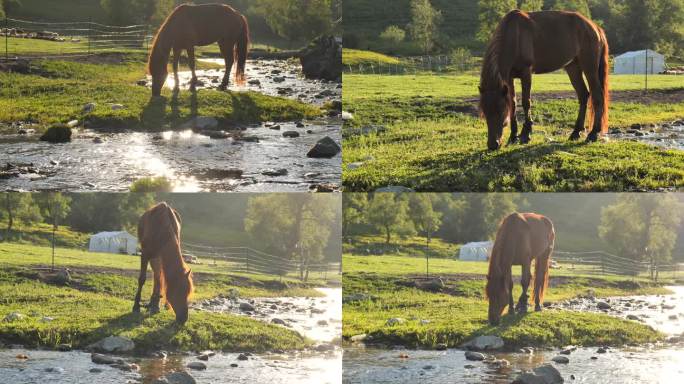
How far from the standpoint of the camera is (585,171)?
19.1 meters

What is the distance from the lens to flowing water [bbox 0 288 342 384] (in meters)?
18.2

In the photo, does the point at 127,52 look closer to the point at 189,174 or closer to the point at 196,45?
the point at 196,45

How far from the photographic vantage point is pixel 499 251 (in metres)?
20.5

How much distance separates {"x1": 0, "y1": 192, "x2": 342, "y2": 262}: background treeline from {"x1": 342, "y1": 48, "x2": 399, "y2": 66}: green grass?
14.9 metres

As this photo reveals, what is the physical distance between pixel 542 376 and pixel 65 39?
768 inches

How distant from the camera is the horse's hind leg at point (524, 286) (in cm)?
2070

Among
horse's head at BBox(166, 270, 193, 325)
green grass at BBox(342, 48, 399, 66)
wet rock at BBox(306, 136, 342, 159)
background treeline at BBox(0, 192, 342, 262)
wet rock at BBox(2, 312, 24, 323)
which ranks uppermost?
green grass at BBox(342, 48, 399, 66)

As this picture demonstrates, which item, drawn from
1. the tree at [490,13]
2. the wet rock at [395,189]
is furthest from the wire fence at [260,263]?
the tree at [490,13]

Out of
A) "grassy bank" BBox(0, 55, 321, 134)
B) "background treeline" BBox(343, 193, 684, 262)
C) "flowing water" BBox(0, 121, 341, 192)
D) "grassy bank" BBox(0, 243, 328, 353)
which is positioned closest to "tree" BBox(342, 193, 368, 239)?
"background treeline" BBox(343, 193, 684, 262)

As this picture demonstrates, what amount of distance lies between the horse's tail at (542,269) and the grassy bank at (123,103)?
8.27 m

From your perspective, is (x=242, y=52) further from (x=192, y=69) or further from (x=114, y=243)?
(x=114, y=243)

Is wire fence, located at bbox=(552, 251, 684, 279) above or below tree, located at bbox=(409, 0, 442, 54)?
below

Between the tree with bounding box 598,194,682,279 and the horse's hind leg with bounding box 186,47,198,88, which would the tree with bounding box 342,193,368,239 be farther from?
the horse's hind leg with bounding box 186,47,198,88

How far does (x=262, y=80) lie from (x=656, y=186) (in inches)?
498
